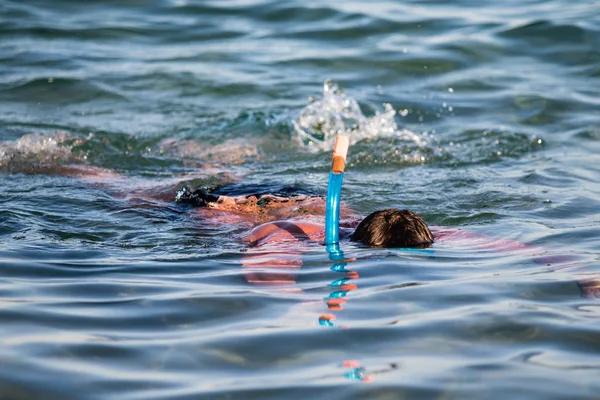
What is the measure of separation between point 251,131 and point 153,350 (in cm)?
448

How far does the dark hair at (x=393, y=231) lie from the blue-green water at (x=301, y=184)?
168 mm

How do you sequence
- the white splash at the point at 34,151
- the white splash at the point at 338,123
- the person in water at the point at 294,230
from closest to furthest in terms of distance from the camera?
the person in water at the point at 294,230 → the white splash at the point at 34,151 → the white splash at the point at 338,123

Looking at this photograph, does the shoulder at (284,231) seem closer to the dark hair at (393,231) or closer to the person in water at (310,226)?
the person in water at (310,226)

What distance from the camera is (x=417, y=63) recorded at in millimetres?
9164

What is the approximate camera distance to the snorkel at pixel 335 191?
382 cm

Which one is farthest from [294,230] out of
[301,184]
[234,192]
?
[301,184]

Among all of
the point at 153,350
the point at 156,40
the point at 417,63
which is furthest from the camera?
the point at 156,40

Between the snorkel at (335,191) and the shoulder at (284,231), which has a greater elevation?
the snorkel at (335,191)

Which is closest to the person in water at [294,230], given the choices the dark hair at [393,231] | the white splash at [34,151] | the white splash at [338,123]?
the dark hair at [393,231]

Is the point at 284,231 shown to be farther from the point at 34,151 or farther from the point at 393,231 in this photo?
the point at 34,151

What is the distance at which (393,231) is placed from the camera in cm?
422

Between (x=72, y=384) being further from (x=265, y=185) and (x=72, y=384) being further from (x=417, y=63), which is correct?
(x=417, y=63)

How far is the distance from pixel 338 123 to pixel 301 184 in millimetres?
1711

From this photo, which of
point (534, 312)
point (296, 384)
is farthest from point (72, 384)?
point (534, 312)
